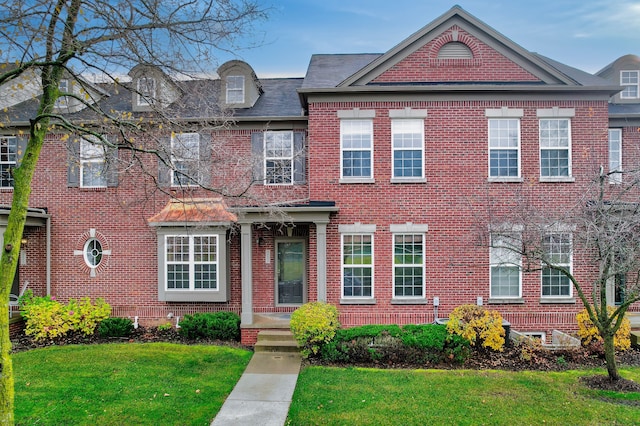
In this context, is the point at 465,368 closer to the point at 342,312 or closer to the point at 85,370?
the point at 342,312

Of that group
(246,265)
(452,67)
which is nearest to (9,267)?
(246,265)

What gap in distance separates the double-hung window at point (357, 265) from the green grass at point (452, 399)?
3.33 m

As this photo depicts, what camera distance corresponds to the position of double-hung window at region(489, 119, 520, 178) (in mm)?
12961

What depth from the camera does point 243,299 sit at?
12.3 m

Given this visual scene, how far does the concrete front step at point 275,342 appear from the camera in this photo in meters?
11.3

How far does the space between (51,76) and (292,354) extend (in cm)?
798

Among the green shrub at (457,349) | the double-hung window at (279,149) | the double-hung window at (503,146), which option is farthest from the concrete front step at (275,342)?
the double-hung window at (503,146)

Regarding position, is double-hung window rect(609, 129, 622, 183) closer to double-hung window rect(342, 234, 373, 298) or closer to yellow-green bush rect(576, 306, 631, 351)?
yellow-green bush rect(576, 306, 631, 351)

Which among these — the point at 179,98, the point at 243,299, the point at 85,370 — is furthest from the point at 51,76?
the point at 243,299

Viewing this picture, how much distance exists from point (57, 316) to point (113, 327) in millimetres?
1608

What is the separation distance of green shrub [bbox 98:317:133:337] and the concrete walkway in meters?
4.28

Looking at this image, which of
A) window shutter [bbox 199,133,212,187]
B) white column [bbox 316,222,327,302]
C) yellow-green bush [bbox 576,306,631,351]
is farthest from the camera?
white column [bbox 316,222,327,302]

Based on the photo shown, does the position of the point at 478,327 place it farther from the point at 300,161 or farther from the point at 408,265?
the point at 300,161

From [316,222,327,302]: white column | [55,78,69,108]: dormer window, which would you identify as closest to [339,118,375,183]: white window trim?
[316,222,327,302]: white column
